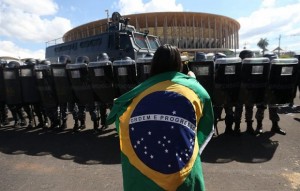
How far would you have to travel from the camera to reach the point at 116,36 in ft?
38.8

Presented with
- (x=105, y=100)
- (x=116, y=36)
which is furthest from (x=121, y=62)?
(x=116, y=36)

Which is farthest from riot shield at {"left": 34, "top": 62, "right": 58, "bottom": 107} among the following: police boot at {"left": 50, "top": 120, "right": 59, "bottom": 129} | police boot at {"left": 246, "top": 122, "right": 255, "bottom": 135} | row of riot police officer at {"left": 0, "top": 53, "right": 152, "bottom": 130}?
police boot at {"left": 246, "top": 122, "right": 255, "bottom": 135}

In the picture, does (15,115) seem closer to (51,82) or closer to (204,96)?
(51,82)

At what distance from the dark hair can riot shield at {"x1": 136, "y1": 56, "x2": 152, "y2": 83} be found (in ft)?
15.3

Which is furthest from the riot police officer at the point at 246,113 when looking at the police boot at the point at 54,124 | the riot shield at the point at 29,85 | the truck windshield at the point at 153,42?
the truck windshield at the point at 153,42

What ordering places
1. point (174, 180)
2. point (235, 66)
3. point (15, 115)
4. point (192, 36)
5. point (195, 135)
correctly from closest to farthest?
1. point (174, 180)
2. point (195, 135)
3. point (235, 66)
4. point (15, 115)
5. point (192, 36)

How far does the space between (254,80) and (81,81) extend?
13.2 feet

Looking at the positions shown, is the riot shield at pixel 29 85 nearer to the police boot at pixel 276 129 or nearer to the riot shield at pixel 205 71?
the riot shield at pixel 205 71

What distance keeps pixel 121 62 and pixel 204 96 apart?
5.09 meters

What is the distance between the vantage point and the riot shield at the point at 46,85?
8125mm

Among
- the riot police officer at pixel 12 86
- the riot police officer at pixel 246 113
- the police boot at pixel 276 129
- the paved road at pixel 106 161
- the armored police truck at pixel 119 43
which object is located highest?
the armored police truck at pixel 119 43

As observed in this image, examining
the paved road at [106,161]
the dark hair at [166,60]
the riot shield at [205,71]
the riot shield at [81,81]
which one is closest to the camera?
the dark hair at [166,60]

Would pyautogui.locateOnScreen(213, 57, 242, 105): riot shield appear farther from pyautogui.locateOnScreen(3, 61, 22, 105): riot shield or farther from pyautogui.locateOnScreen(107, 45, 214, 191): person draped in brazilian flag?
pyautogui.locateOnScreen(3, 61, 22, 105): riot shield

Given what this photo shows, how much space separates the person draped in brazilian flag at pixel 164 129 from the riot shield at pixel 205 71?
444cm
